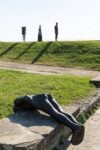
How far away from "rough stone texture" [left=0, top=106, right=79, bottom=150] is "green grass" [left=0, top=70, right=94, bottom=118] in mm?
1346

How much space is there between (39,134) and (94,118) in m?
2.83

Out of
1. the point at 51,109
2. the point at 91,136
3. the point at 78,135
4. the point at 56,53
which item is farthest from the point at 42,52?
the point at 78,135

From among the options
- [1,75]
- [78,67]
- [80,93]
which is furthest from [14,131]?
[78,67]

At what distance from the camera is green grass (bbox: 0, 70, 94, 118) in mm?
8609

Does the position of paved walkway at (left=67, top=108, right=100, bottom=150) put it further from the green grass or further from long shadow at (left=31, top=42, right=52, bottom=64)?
long shadow at (left=31, top=42, right=52, bottom=64)

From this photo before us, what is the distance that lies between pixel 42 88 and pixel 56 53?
8726 millimetres

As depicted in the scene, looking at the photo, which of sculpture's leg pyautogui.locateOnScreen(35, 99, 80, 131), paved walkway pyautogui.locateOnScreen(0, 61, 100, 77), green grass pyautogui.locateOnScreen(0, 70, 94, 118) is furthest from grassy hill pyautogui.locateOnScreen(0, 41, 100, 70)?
sculpture's leg pyautogui.locateOnScreen(35, 99, 80, 131)

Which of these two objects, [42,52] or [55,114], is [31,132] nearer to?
[55,114]

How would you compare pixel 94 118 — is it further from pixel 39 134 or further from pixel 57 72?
pixel 57 72

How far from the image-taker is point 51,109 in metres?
6.04

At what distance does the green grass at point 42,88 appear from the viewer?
28.2 ft

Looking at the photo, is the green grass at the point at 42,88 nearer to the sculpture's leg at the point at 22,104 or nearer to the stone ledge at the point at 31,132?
the sculpture's leg at the point at 22,104

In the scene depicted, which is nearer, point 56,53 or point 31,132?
point 31,132

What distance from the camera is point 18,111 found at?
6254 millimetres
